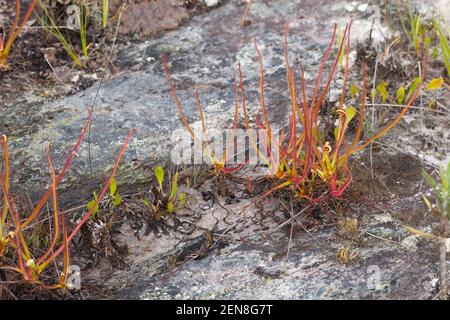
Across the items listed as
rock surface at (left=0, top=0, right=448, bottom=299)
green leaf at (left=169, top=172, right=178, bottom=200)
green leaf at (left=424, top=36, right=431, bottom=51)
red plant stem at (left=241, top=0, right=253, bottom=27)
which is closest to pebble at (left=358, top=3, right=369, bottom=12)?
rock surface at (left=0, top=0, right=448, bottom=299)

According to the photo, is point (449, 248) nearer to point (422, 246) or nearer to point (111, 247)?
point (422, 246)

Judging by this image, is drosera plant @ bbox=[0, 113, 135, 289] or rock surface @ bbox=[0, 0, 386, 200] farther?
rock surface @ bbox=[0, 0, 386, 200]

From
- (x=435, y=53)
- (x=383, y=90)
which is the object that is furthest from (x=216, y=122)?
(x=435, y=53)

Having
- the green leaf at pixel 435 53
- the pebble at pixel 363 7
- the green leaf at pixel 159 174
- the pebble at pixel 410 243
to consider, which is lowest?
the pebble at pixel 410 243

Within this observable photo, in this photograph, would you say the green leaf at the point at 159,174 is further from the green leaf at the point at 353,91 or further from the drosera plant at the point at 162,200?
the green leaf at the point at 353,91

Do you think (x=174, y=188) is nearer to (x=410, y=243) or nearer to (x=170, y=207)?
(x=170, y=207)

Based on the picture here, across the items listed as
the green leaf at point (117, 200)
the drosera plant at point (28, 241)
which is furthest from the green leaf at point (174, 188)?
the drosera plant at point (28, 241)

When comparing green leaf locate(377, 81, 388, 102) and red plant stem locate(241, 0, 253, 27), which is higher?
red plant stem locate(241, 0, 253, 27)

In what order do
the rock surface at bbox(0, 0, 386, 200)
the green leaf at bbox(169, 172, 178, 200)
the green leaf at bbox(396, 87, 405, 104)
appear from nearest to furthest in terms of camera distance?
1. the green leaf at bbox(169, 172, 178, 200)
2. the rock surface at bbox(0, 0, 386, 200)
3. the green leaf at bbox(396, 87, 405, 104)

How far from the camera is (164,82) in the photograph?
121 inches

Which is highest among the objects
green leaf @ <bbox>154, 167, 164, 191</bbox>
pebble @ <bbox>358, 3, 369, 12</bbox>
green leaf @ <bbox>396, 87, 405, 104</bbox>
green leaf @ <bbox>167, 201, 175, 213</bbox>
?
pebble @ <bbox>358, 3, 369, 12</bbox>

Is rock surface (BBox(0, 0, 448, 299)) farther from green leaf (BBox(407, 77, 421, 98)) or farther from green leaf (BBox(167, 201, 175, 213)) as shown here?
green leaf (BBox(407, 77, 421, 98))

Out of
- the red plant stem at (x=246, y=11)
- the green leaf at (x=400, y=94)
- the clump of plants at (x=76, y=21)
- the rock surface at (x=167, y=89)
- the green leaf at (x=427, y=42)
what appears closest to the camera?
the rock surface at (x=167, y=89)

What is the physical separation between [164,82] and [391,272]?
58.9 inches
